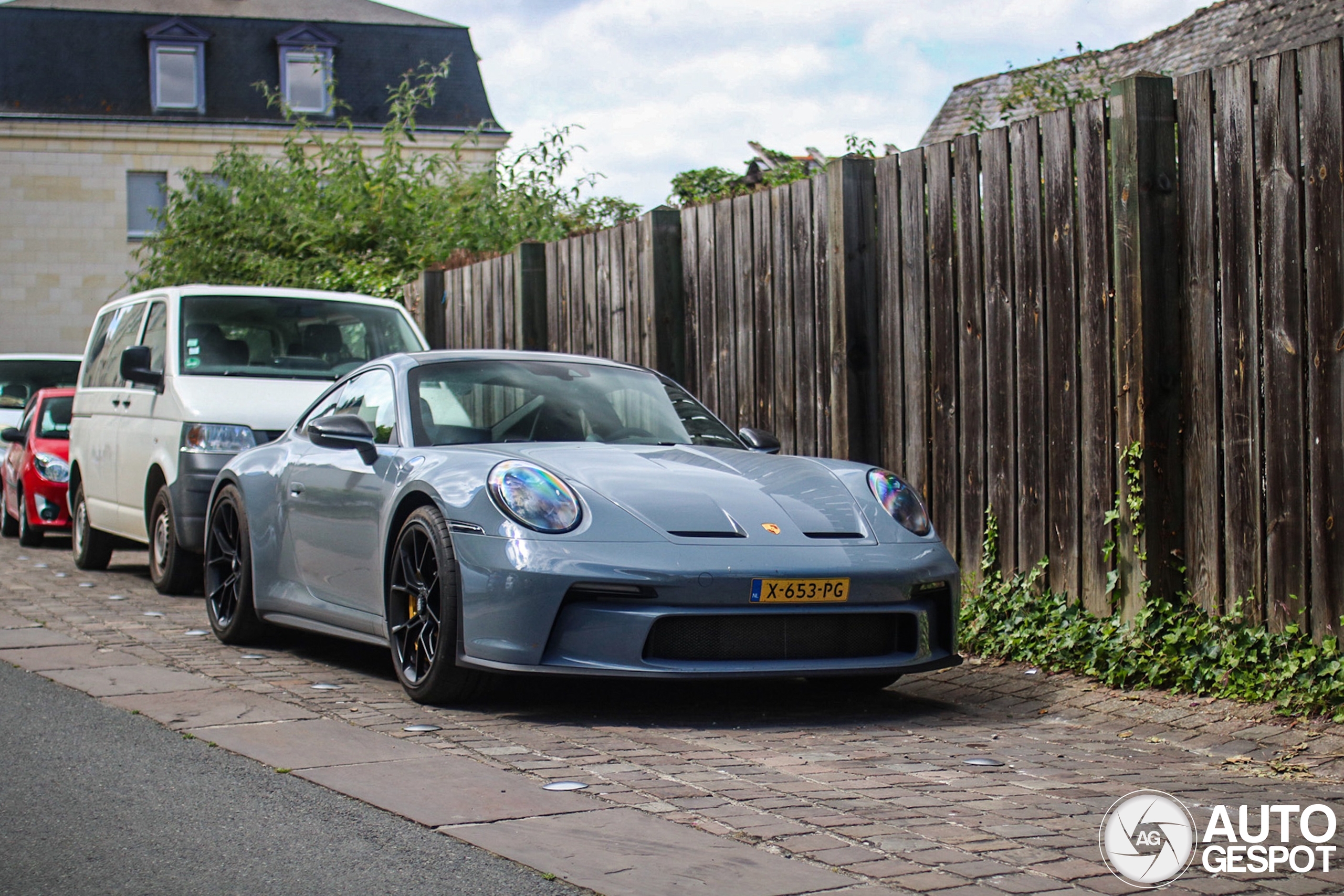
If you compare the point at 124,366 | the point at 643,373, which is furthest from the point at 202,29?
the point at 643,373

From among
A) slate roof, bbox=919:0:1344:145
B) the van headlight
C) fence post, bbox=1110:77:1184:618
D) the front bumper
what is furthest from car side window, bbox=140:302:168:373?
slate roof, bbox=919:0:1344:145

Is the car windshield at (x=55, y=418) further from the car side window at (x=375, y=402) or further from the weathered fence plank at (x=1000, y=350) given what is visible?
the weathered fence plank at (x=1000, y=350)

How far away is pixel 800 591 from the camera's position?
5.11 metres

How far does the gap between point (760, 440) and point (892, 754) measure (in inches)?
82.1

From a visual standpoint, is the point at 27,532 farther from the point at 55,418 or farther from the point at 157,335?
the point at 157,335

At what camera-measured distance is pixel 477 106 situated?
39.3 metres

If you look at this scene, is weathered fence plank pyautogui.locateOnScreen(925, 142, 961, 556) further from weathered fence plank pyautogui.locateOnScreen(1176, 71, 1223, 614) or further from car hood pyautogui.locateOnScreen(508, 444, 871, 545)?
weathered fence plank pyautogui.locateOnScreen(1176, 71, 1223, 614)

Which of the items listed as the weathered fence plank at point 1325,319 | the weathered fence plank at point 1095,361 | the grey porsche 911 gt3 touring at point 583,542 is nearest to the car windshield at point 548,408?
the grey porsche 911 gt3 touring at point 583,542

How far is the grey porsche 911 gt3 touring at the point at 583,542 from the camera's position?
5.03 metres

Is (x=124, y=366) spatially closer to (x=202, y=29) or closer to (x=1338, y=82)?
(x=1338, y=82)

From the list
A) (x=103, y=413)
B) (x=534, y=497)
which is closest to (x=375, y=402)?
(x=534, y=497)

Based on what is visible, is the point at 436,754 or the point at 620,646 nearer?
the point at 436,754

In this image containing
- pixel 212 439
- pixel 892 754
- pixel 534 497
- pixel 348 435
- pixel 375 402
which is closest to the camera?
pixel 892 754

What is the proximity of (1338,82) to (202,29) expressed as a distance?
37466 mm
